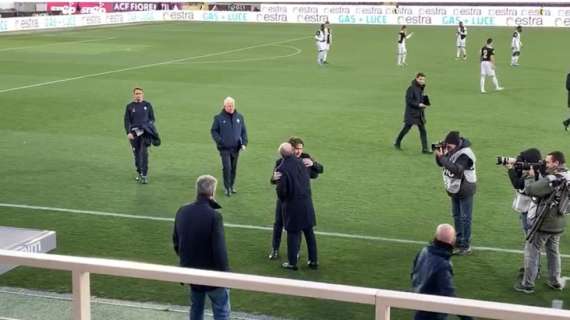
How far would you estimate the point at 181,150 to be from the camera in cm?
1764

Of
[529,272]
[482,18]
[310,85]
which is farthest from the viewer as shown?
[482,18]

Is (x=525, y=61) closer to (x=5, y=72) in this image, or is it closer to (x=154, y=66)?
(x=154, y=66)

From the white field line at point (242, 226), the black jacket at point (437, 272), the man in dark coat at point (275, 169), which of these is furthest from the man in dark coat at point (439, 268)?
the white field line at point (242, 226)

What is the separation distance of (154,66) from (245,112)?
13.2 metres

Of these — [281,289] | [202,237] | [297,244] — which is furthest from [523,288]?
[281,289]

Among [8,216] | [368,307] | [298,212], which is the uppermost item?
[368,307]

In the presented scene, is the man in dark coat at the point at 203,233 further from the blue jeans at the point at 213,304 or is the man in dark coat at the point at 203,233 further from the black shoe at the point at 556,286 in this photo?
the black shoe at the point at 556,286

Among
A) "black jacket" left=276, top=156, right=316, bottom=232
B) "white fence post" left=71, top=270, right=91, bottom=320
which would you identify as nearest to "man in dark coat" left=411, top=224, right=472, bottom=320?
"white fence post" left=71, top=270, right=91, bottom=320

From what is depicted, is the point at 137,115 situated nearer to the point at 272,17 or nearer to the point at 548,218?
the point at 548,218

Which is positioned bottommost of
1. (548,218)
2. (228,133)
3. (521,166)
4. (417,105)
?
(548,218)

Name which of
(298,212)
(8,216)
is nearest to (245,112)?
(8,216)

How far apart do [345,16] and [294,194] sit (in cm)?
5829

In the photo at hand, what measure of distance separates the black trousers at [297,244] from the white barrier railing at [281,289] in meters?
5.30

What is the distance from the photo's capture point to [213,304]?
5.48 metres
